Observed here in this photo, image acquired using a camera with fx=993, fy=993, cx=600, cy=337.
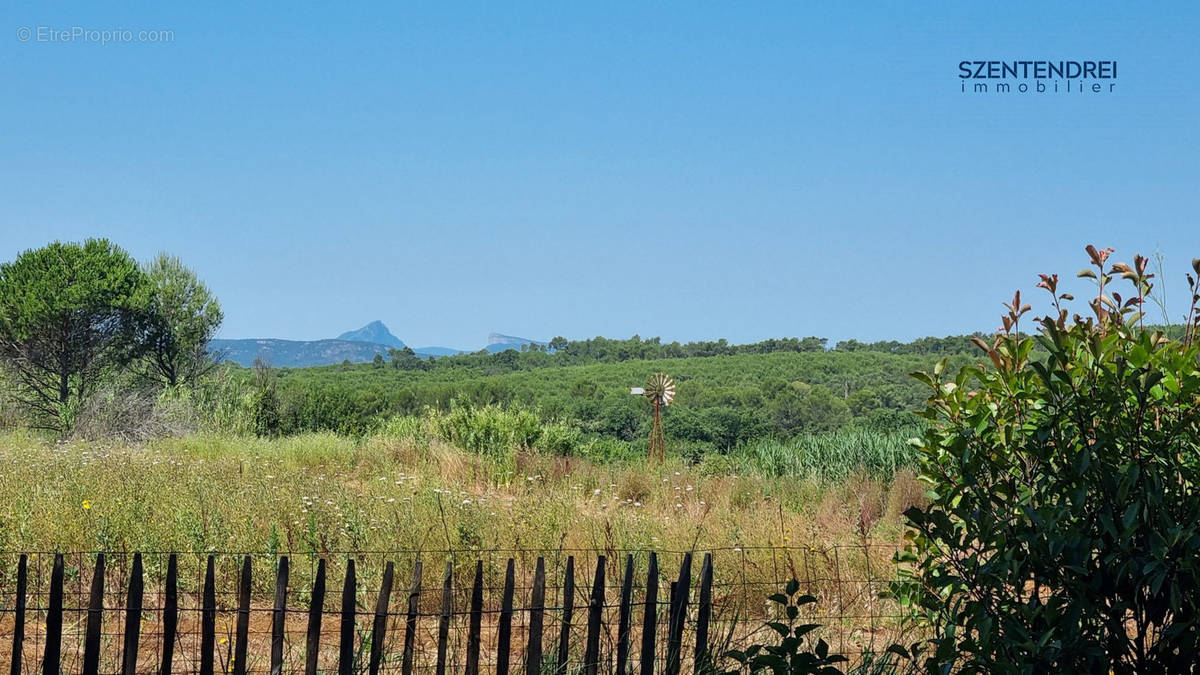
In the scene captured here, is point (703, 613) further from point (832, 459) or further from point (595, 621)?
point (832, 459)

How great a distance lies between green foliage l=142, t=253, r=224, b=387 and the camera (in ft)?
76.6

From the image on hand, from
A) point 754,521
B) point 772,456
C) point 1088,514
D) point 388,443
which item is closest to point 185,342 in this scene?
point 388,443

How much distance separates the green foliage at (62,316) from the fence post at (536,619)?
1977 cm

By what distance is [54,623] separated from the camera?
375 cm

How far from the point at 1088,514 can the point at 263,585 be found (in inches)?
203

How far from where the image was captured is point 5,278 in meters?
21.7

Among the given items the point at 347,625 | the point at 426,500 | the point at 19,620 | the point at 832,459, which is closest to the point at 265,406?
the point at 832,459

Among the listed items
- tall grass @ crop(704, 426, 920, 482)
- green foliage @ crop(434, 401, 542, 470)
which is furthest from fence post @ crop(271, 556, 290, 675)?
green foliage @ crop(434, 401, 542, 470)

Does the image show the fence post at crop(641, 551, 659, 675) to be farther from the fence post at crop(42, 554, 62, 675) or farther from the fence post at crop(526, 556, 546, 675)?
the fence post at crop(42, 554, 62, 675)

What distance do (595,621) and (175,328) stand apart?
22.1 meters

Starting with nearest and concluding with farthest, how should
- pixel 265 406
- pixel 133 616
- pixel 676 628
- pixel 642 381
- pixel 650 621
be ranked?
pixel 133 616 → pixel 650 621 → pixel 676 628 → pixel 265 406 → pixel 642 381

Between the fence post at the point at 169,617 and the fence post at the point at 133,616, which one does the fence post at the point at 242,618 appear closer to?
the fence post at the point at 169,617

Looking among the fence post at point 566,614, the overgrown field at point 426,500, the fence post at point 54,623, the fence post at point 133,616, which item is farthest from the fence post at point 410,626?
the overgrown field at point 426,500

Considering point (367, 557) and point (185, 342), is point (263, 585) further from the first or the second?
point (185, 342)
